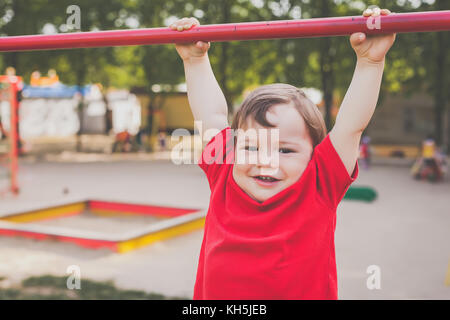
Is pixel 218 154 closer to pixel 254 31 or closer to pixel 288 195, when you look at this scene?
pixel 288 195

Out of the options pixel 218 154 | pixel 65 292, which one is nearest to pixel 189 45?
pixel 218 154

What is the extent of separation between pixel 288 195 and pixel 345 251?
484 cm

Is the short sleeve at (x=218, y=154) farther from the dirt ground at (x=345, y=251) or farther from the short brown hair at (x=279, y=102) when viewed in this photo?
the dirt ground at (x=345, y=251)

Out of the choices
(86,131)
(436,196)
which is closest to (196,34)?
(436,196)

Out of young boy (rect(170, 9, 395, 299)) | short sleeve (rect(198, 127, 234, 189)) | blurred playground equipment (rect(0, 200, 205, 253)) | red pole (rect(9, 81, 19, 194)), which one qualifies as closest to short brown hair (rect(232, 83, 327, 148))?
young boy (rect(170, 9, 395, 299))

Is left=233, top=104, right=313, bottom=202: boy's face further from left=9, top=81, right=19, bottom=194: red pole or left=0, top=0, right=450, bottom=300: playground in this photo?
left=9, top=81, right=19, bottom=194: red pole

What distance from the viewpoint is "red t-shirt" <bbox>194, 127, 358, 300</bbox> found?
71.6 inches

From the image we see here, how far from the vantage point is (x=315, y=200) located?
6.11 ft

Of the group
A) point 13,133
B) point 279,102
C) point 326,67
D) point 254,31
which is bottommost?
point 279,102

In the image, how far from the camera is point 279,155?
187 cm

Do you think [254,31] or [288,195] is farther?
[254,31]

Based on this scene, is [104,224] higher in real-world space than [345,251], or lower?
higher
